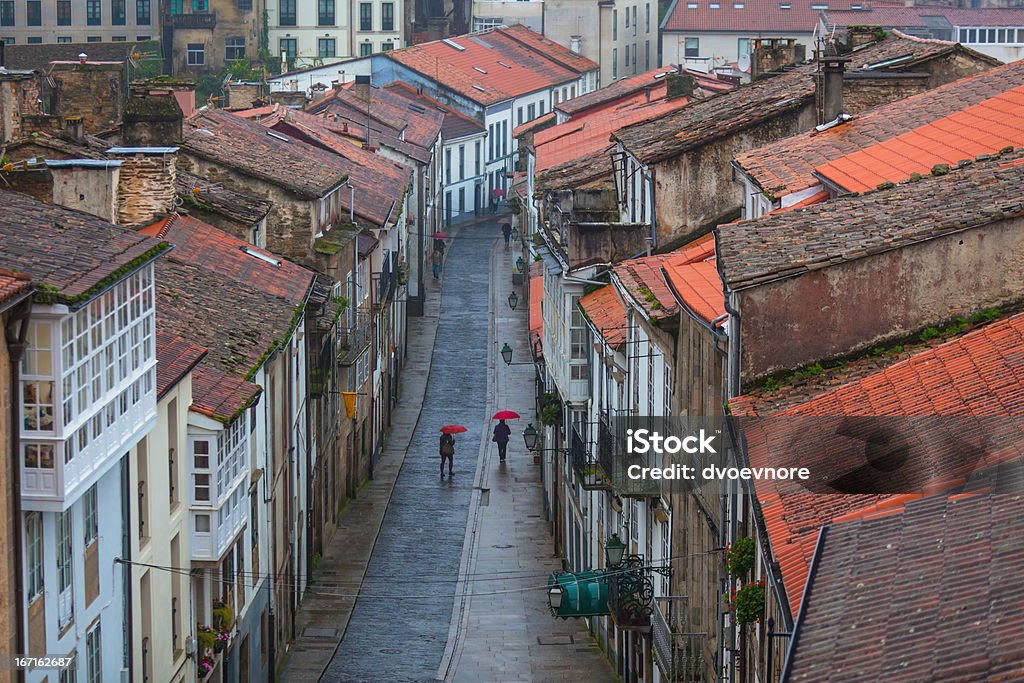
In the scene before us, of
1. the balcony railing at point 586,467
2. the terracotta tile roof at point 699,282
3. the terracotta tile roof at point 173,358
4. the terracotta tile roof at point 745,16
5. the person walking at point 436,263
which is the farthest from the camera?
the terracotta tile roof at point 745,16

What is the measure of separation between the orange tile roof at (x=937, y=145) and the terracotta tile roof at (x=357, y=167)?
28.2m

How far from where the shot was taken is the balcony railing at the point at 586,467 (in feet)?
136

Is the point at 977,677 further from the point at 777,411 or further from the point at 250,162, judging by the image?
the point at 250,162

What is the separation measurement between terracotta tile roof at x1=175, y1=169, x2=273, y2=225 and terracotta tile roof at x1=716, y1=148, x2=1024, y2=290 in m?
20.7

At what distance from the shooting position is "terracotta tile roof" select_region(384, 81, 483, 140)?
111875mm

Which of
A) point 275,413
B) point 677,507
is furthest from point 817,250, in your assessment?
point 275,413

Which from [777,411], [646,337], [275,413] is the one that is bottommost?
[275,413]

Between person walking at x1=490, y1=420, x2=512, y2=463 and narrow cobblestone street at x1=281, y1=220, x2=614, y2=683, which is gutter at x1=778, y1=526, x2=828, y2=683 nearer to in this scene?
narrow cobblestone street at x1=281, y1=220, x2=614, y2=683

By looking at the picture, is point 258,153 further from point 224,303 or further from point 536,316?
point 224,303

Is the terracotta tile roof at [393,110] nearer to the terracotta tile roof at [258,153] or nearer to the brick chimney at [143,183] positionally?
the terracotta tile roof at [258,153]

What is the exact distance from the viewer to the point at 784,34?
5344 inches

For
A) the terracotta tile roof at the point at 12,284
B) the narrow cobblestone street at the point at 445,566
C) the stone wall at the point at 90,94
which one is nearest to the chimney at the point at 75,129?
the stone wall at the point at 90,94

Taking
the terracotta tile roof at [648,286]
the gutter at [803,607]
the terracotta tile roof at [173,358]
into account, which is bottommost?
the terracotta tile roof at [173,358]

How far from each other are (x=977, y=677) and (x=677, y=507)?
20850 mm
